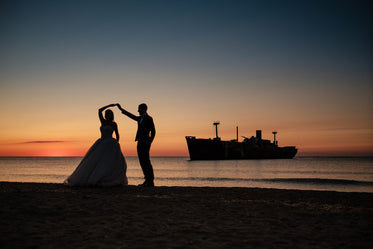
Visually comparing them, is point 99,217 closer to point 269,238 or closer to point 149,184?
point 269,238

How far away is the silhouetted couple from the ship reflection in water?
63.6 meters

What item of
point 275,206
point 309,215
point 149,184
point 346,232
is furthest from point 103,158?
point 346,232

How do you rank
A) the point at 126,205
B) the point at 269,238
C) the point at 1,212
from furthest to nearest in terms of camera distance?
the point at 126,205 → the point at 1,212 → the point at 269,238

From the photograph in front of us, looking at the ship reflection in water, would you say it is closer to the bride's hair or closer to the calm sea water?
the calm sea water

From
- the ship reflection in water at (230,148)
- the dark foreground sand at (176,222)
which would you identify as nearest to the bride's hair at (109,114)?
the dark foreground sand at (176,222)

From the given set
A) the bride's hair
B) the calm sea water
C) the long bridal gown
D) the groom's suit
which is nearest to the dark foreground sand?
the long bridal gown

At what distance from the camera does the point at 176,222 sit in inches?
177

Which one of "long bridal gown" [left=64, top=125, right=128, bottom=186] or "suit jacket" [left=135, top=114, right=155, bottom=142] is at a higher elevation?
"suit jacket" [left=135, top=114, right=155, bottom=142]

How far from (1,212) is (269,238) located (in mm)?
4101

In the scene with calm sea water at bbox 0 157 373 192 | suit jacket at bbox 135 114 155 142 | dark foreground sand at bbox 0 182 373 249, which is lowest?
calm sea water at bbox 0 157 373 192

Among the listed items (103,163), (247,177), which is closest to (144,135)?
(103,163)

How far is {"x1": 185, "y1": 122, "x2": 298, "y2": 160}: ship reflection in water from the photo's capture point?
74262 mm

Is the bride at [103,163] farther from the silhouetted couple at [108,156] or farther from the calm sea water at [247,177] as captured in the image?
the calm sea water at [247,177]

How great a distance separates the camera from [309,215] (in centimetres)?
518
